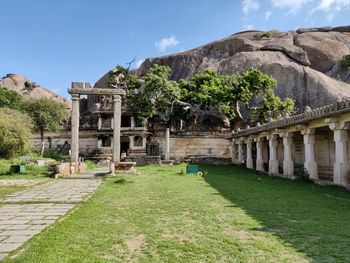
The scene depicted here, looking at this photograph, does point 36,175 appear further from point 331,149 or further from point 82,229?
point 331,149

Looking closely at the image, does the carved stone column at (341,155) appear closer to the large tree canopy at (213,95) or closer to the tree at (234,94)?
the tree at (234,94)

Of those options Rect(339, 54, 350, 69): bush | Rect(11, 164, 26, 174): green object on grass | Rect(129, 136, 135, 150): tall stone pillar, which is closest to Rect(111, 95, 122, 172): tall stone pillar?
Rect(11, 164, 26, 174): green object on grass

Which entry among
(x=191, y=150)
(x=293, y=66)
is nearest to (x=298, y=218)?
(x=191, y=150)

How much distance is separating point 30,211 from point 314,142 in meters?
14.4

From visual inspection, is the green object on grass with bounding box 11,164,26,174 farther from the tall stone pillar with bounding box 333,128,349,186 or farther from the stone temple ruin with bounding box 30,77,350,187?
the tall stone pillar with bounding box 333,128,349,186

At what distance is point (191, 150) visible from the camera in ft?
120

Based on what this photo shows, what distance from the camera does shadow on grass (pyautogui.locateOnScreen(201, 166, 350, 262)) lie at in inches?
212

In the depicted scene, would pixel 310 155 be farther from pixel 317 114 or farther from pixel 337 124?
pixel 337 124

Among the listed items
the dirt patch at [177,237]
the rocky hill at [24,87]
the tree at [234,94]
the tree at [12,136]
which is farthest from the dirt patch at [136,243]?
the rocky hill at [24,87]

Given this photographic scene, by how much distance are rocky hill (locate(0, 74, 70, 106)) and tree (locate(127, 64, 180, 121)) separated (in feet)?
82.2

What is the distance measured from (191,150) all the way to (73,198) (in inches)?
1049

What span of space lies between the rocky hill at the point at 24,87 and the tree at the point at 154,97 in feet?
82.2

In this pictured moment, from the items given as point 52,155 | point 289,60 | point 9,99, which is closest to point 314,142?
point 52,155

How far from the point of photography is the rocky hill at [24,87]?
59906mm
